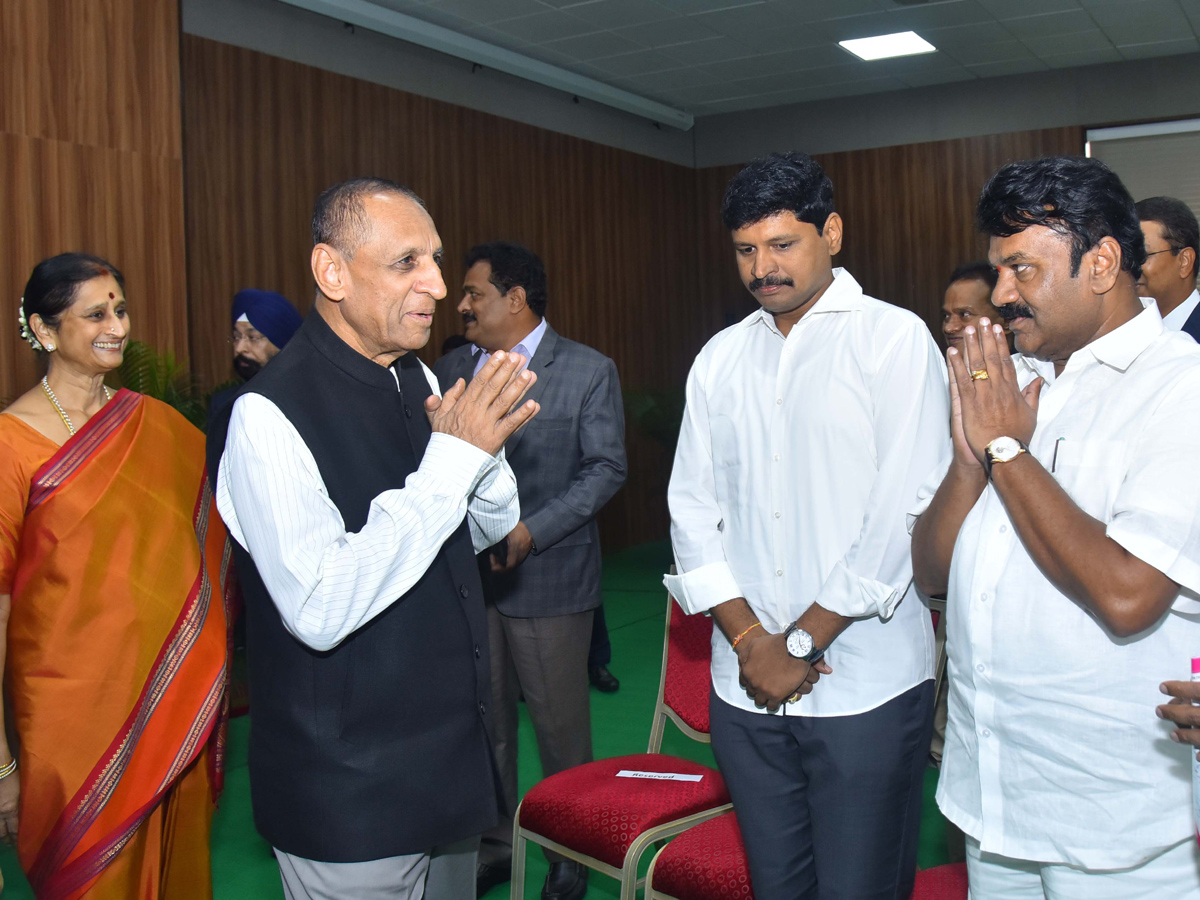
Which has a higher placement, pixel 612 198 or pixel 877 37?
pixel 877 37

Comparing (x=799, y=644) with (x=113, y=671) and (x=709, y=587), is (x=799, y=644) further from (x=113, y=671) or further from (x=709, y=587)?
(x=113, y=671)

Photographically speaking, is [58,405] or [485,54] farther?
[485,54]

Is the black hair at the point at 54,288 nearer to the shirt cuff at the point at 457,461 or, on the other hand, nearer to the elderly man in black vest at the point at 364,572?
the elderly man in black vest at the point at 364,572

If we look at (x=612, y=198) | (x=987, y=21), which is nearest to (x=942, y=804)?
(x=987, y=21)

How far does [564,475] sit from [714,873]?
1.25 m

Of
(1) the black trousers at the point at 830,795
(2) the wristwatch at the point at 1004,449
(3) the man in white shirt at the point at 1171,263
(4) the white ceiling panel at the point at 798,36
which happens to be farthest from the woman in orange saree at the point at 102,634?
(4) the white ceiling panel at the point at 798,36

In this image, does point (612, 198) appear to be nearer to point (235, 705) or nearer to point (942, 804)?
point (235, 705)

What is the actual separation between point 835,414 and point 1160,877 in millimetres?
846

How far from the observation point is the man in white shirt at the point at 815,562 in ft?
5.77

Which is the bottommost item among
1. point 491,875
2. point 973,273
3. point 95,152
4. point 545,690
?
point 491,875

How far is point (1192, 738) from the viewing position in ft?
4.11

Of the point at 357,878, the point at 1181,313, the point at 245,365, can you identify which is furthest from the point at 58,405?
the point at 1181,313

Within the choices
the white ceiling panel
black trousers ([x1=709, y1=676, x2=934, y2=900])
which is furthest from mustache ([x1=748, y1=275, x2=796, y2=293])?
the white ceiling panel

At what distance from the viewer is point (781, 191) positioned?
1877mm
